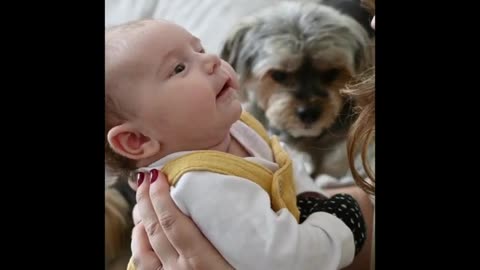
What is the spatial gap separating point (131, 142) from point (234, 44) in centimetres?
35

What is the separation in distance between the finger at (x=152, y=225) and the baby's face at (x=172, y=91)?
7cm

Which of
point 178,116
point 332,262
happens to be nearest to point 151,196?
point 178,116

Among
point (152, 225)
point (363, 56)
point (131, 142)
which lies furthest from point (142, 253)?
point (363, 56)

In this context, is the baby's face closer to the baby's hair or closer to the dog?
the baby's hair

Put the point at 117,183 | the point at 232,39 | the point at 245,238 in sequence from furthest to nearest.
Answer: the point at 232,39 < the point at 117,183 < the point at 245,238

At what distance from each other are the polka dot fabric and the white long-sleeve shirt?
62 mm

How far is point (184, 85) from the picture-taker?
Answer: 2.63 ft

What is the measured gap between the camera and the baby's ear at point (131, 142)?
808mm

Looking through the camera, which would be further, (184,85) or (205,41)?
(205,41)

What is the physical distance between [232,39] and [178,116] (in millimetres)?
330

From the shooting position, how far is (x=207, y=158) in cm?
78

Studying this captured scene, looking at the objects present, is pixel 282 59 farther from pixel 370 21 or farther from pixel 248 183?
pixel 248 183

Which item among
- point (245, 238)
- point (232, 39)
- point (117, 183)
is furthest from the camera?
point (232, 39)

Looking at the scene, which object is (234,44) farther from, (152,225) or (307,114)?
(152,225)
